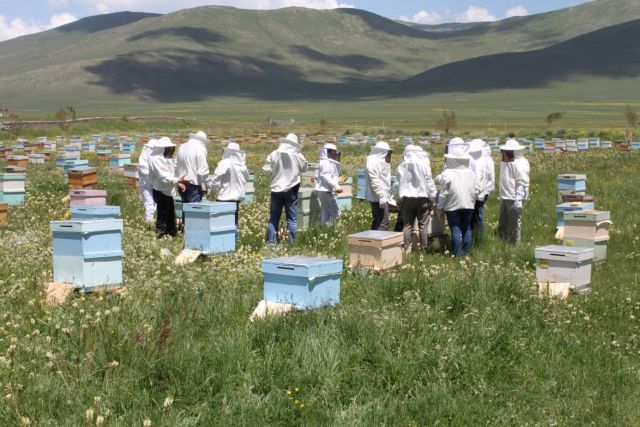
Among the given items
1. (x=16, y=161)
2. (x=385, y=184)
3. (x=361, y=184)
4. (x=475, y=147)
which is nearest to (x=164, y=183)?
(x=385, y=184)

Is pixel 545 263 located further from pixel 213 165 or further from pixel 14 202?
pixel 213 165

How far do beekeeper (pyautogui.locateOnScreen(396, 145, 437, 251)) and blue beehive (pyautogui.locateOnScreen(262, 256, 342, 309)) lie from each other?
4505 mm

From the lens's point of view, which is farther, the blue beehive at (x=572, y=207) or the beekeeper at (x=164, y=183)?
the blue beehive at (x=572, y=207)

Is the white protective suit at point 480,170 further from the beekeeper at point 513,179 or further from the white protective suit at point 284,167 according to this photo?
the white protective suit at point 284,167

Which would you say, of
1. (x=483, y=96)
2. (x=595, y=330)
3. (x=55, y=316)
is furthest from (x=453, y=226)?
(x=483, y=96)

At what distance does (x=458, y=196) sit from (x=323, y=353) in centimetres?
607

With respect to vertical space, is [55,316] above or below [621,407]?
above

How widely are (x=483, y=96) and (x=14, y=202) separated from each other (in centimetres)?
17970

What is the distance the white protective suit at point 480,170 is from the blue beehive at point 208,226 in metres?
4.36

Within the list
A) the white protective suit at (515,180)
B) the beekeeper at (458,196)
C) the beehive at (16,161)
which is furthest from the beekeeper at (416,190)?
the beehive at (16,161)

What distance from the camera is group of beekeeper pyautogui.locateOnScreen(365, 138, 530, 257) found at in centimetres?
1269

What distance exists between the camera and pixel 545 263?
10422 millimetres

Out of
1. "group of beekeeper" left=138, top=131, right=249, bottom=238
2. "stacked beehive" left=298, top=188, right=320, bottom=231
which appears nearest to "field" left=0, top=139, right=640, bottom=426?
→ "group of beekeeper" left=138, top=131, right=249, bottom=238

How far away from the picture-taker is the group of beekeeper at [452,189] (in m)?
12.7
